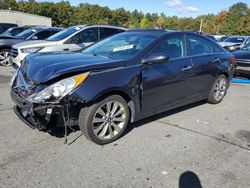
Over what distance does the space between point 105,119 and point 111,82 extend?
1.83 feet

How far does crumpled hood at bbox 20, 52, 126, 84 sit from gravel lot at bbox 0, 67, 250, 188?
0.96 m

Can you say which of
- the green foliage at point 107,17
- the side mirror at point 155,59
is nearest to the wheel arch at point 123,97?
the side mirror at point 155,59

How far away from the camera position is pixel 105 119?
157 inches

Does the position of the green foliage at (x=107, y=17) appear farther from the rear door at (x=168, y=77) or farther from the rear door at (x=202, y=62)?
the rear door at (x=168, y=77)

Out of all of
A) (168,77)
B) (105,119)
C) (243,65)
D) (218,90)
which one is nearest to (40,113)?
(105,119)

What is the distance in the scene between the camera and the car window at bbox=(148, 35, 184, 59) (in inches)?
181

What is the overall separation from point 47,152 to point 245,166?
2.61 meters

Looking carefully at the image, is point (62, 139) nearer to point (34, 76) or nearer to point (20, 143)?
point (20, 143)

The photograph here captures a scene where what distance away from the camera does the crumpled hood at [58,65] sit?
145 inches

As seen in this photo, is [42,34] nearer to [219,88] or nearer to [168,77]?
[219,88]

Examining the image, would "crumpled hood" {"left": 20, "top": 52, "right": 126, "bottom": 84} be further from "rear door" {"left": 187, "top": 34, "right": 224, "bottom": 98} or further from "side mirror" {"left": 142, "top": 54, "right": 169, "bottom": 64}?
"rear door" {"left": 187, "top": 34, "right": 224, "bottom": 98}

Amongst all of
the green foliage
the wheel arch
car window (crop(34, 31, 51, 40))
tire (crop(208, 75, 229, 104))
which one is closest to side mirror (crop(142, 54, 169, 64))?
the wheel arch

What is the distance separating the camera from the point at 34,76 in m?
3.87

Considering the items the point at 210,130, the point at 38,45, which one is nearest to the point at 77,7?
the point at 38,45
